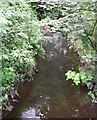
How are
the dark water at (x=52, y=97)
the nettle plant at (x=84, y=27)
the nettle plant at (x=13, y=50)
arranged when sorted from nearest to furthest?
the nettle plant at (x=84, y=27) < the nettle plant at (x=13, y=50) < the dark water at (x=52, y=97)

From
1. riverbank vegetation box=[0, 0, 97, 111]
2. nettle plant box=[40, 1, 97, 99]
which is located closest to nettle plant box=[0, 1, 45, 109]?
riverbank vegetation box=[0, 0, 97, 111]

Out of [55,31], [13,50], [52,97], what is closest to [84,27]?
[55,31]

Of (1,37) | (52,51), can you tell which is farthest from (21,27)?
(52,51)

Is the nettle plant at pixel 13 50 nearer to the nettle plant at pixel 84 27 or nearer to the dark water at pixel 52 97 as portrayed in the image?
the dark water at pixel 52 97

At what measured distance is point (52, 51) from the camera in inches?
377

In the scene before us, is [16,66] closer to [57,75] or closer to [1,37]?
[1,37]

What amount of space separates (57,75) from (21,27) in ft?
5.74

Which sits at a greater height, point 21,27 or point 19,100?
point 21,27

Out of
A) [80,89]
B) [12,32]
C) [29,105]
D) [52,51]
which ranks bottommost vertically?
[29,105]

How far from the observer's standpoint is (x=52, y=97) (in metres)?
6.32

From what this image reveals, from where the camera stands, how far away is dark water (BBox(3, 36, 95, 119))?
567cm

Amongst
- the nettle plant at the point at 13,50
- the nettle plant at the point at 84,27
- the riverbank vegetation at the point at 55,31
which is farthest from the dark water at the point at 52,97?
the nettle plant at the point at 84,27

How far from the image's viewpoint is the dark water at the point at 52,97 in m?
5.67

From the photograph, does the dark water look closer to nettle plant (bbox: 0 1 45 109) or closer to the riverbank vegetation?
the riverbank vegetation
